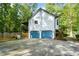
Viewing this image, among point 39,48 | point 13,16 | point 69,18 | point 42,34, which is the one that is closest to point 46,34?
point 42,34

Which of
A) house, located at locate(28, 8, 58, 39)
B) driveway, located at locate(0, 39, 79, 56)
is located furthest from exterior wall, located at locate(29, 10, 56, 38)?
driveway, located at locate(0, 39, 79, 56)

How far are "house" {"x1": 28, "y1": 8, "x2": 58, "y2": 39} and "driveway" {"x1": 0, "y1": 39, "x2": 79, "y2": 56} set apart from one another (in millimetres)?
64

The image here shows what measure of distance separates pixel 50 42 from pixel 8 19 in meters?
0.51

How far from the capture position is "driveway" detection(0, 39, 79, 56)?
2.87m

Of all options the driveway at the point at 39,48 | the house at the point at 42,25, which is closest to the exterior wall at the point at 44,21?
the house at the point at 42,25

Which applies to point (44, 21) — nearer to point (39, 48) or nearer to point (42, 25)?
point (42, 25)

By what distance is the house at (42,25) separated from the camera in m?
2.90

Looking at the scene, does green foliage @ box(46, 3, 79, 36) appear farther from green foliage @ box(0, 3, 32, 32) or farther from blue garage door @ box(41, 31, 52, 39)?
green foliage @ box(0, 3, 32, 32)

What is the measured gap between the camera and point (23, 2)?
2902 millimetres

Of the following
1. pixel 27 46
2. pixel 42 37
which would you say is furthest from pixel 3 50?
pixel 42 37

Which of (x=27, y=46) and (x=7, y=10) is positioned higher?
(x=7, y=10)

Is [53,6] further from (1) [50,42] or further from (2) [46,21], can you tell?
(1) [50,42]

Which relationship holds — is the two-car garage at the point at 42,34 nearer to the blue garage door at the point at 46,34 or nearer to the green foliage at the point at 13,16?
the blue garage door at the point at 46,34

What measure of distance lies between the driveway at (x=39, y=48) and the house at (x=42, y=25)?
6 cm
